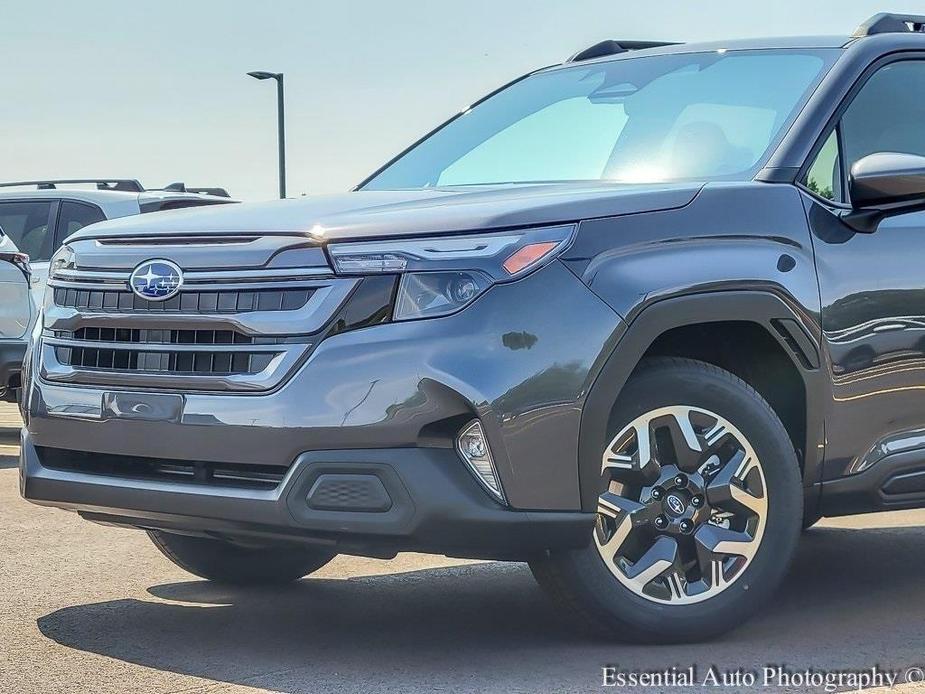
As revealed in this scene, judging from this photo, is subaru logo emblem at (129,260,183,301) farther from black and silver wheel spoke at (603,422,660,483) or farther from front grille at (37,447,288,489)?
black and silver wheel spoke at (603,422,660,483)

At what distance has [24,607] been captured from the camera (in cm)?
505

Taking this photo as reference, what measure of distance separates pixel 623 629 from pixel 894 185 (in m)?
1.58

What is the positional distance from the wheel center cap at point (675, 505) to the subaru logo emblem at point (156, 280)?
4.85ft

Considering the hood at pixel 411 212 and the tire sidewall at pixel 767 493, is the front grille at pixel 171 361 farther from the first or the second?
the tire sidewall at pixel 767 493

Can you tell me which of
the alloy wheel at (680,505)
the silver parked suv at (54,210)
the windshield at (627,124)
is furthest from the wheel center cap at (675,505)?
the silver parked suv at (54,210)

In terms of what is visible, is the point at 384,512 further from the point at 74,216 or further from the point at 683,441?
the point at 74,216

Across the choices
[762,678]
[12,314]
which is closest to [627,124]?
[762,678]

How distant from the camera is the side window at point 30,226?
1156cm

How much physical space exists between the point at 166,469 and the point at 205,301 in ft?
1.57

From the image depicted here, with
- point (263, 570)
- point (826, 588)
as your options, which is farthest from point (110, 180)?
point (826, 588)

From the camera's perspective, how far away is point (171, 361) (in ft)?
13.8

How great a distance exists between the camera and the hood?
4.10 m

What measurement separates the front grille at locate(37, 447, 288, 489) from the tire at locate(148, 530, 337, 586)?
832 millimetres

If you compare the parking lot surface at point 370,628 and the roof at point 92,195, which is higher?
the roof at point 92,195
